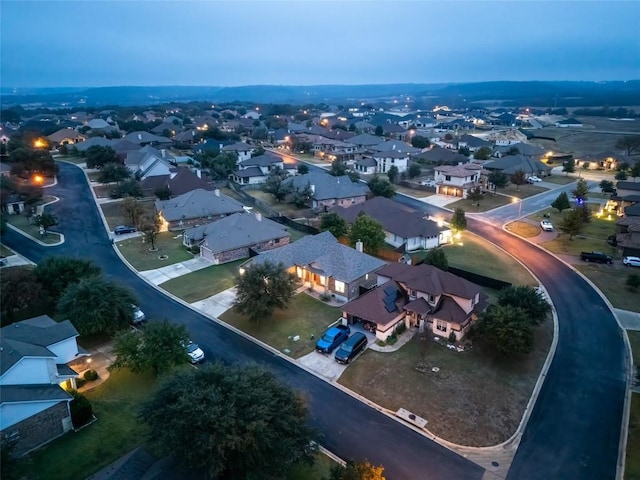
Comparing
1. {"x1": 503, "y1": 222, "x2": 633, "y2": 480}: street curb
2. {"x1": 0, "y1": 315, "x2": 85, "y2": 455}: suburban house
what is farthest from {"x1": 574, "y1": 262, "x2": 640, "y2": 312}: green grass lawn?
{"x1": 0, "y1": 315, "x2": 85, "y2": 455}: suburban house

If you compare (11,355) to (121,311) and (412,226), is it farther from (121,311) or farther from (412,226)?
(412,226)

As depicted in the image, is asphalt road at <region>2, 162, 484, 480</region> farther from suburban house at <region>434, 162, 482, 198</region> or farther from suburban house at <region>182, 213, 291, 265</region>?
suburban house at <region>434, 162, 482, 198</region>

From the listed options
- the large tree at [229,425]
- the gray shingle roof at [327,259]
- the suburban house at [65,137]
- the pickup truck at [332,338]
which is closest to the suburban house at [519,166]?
the gray shingle roof at [327,259]

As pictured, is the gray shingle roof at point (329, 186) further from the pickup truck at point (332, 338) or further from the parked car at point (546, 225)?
the pickup truck at point (332, 338)

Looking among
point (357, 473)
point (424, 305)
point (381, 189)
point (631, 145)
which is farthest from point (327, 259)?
point (631, 145)

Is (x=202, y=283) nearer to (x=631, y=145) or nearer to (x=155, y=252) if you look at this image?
(x=155, y=252)

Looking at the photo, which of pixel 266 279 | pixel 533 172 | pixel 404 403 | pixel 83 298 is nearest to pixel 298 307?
A: pixel 266 279
